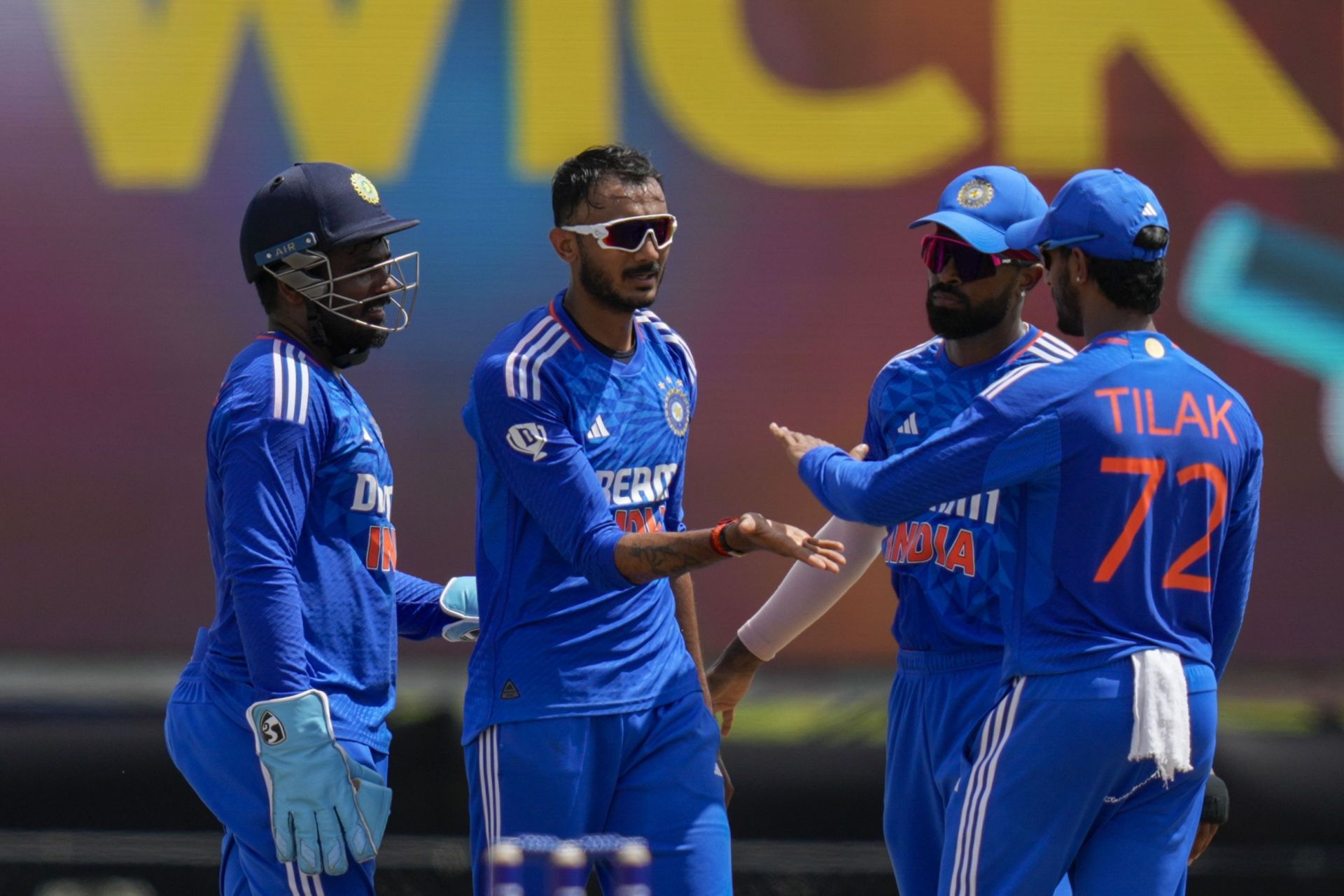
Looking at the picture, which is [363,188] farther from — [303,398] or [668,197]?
[668,197]

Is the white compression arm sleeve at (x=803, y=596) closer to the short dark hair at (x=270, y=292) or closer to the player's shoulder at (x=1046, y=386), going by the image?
the player's shoulder at (x=1046, y=386)

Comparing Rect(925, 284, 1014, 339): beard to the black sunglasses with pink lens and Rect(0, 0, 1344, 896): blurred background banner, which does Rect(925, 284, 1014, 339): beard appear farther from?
Rect(0, 0, 1344, 896): blurred background banner

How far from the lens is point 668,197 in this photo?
15.5 ft

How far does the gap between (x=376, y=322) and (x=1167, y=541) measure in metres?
1.61

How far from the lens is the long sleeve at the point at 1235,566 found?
313 cm

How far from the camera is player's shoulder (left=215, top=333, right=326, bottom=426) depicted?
3.06 m

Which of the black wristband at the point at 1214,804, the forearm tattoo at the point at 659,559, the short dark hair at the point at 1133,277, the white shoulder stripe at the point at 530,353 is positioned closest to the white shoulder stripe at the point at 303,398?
the white shoulder stripe at the point at 530,353

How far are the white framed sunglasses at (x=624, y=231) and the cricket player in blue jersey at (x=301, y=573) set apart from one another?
40 cm

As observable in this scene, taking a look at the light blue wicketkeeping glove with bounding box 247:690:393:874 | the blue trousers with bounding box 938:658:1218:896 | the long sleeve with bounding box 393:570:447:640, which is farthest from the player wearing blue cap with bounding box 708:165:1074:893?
the light blue wicketkeeping glove with bounding box 247:690:393:874

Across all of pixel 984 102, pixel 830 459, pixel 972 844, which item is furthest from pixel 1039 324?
pixel 972 844

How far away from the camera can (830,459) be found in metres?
3.31

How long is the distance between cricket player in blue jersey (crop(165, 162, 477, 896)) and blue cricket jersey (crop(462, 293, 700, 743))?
23 cm

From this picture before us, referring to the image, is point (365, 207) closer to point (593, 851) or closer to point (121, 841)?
point (593, 851)

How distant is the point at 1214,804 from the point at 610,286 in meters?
1.62
